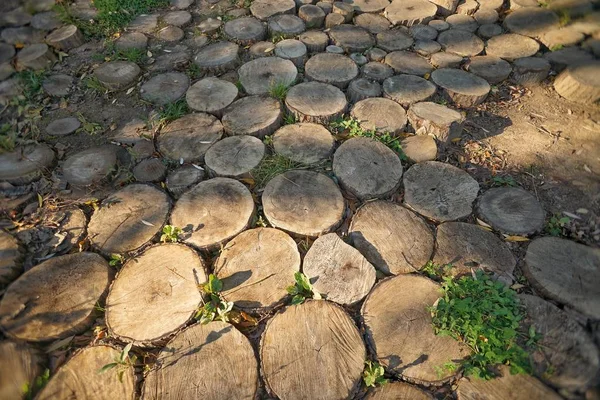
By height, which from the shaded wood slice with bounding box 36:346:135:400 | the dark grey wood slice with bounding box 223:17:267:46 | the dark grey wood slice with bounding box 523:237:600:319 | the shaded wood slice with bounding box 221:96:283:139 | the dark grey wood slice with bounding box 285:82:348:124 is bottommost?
the shaded wood slice with bounding box 36:346:135:400

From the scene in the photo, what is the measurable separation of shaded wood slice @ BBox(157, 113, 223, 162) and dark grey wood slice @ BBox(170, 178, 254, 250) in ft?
1.43

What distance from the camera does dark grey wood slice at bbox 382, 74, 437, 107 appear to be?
3.40 metres

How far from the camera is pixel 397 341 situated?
6.63 ft

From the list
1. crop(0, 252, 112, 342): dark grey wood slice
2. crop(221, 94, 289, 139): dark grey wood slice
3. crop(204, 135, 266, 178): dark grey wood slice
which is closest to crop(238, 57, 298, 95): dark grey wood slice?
crop(221, 94, 289, 139): dark grey wood slice

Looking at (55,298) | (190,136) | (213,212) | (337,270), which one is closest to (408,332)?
(337,270)

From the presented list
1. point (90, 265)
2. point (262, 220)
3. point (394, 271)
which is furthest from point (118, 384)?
point (394, 271)

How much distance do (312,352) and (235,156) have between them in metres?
1.71

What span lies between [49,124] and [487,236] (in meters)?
4.20

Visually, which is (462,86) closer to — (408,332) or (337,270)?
(337,270)

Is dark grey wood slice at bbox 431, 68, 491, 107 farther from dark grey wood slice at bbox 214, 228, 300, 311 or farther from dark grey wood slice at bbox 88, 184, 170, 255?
dark grey wood slice at bbox 88, 184, 170, 255

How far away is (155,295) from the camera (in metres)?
2.18

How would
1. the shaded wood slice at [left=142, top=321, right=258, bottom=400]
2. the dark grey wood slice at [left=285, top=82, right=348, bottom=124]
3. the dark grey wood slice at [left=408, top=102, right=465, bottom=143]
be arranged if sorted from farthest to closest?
1. the dark grey wood slice at [left=285, top=82, right=348, bottom=124]
2. the dark grey wood slice at [left=408, top=102, right=465, bottom=143]
3. the shaded wood slice at [left=142, top=321, right=258, bottom=400]

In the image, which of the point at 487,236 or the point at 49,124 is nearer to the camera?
the point at 487,236

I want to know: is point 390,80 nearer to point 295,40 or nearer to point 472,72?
point 472,72
